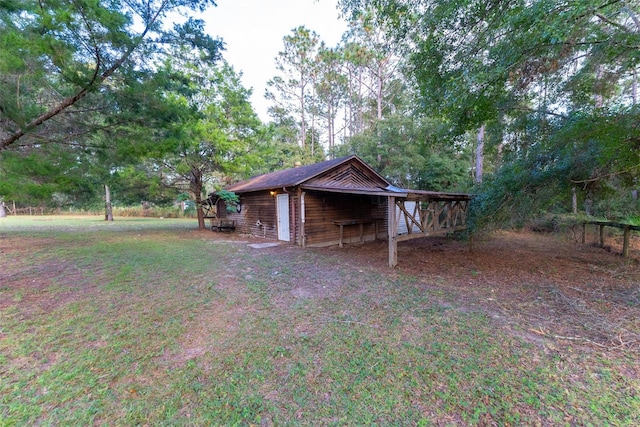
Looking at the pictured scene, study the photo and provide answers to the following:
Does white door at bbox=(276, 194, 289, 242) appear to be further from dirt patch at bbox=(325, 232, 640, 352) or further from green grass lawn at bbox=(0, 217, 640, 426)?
green grass lawn at bbox=(0, 217, 640, 426)

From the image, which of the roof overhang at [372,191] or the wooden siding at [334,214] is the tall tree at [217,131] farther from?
the roof overhang at [372,191]

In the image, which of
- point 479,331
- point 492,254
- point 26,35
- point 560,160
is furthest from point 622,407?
point 26,35

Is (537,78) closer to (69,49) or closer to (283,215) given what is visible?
(283,215)

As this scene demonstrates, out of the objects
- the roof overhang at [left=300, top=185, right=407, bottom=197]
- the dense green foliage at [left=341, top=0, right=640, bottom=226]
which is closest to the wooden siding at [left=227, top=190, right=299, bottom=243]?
the roof overhang at [left=300, top=185, right=407, bottom=197]

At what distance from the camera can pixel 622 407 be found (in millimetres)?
2031

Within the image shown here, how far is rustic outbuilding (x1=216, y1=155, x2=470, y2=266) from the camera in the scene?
8483mm

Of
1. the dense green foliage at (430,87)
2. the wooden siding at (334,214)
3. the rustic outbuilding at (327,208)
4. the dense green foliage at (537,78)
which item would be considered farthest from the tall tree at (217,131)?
the dense green foliage at (537,78)

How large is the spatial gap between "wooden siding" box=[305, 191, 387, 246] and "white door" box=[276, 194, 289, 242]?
1.01m

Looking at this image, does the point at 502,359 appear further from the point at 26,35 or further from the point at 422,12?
the point at 26,35

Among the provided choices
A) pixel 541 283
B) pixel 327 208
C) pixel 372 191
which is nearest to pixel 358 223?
pixel 327 208

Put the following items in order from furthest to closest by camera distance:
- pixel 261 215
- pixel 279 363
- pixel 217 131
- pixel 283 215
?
pixel 217 131 < pixel 261 215 < pixel 283 215 < pixel 279 363

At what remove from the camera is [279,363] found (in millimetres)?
2564

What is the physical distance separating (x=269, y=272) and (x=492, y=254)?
6741 millimetres

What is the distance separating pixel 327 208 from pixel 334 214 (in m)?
0.46
